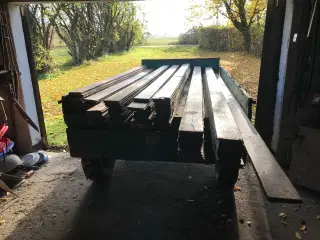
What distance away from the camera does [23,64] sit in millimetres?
4168

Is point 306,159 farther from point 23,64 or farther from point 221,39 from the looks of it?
point 221,39

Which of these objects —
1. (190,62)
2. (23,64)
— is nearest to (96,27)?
(190,62)

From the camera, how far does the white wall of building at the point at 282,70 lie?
3.49m

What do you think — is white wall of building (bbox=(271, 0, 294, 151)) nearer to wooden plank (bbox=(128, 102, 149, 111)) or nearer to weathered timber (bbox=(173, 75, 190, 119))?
weathered timber (bbox=(173, 75, 190, 119))

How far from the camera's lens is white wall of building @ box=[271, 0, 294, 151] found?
11.4 feet

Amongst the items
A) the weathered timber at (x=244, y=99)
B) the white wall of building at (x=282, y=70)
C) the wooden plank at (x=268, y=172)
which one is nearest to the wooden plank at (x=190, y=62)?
the weathered timber at (x=244, y=99)

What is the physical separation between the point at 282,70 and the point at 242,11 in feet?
38.2

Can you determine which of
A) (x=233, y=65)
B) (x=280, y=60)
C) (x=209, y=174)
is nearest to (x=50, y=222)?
(x=209, y=174)

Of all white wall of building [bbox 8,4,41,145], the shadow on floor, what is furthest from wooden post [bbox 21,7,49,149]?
the shadow on floor

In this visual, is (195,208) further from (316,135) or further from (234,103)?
(316,135)

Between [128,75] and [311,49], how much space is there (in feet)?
9.19

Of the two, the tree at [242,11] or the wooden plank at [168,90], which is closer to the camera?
the wooden plank at [168,90]

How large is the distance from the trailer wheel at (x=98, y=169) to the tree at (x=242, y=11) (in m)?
11.5

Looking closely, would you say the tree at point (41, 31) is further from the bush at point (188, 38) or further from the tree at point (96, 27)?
the bush at point (188, 38)
